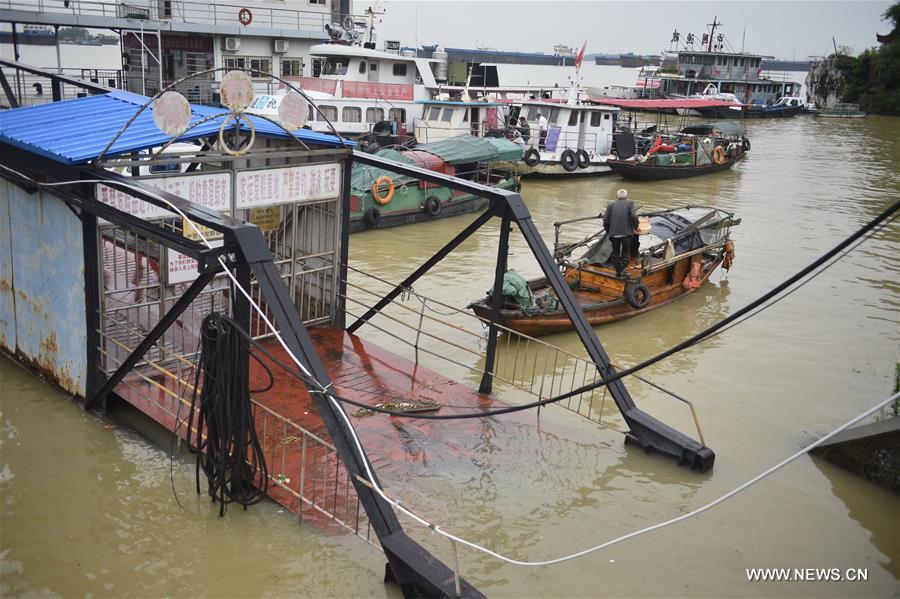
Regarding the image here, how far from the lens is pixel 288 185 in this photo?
9.36 meters

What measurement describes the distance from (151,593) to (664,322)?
10462mm

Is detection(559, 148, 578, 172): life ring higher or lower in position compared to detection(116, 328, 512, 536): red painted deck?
higher

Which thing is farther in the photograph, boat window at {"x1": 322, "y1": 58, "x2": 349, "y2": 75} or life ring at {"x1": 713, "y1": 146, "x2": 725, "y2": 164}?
life ring at {"x1": 713, "y1": 146, "x2": 725, "y2": 164}

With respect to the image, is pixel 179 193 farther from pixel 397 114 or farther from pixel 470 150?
pixel 397 114

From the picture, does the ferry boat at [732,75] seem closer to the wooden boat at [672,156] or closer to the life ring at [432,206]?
the wooden boat at [672,156]

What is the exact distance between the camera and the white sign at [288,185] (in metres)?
8.91

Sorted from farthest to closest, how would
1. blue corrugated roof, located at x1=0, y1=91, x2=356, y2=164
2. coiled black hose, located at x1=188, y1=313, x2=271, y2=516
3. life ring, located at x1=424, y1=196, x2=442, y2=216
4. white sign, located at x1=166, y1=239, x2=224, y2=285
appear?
life ring, located at x1=424, y1=196, x2=442, y2=216
white sign, located at x1=166, y1=239, x2=224, y2=285
blue corrugated roof, located at x1=0, y1=91, x2=356, y2=164
coiled black hose, located at x1=188, y1=313, x2=271, y2=516

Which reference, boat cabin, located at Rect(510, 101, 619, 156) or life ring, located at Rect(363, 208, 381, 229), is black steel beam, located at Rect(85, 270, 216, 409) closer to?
life ring, located at Rect(363, 208, 381, 229)

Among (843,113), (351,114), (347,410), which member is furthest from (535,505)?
(843,113)

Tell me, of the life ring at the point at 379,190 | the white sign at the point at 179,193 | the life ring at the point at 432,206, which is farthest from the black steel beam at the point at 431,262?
the life ring at the point at 432,206

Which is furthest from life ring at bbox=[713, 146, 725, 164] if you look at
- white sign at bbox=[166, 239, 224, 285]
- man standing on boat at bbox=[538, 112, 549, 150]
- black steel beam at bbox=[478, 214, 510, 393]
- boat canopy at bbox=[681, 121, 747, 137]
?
white sign at bbox=[166, 239, 224, 285]

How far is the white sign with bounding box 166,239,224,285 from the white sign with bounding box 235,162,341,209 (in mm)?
668
